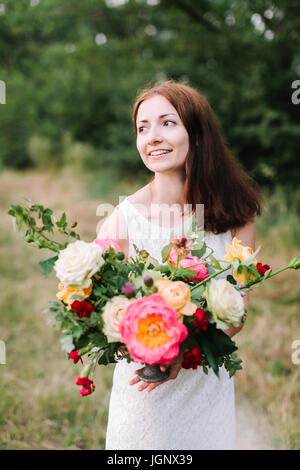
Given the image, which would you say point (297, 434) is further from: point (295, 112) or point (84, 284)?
point (295, 112)

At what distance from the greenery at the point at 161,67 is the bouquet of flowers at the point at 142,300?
5.21m

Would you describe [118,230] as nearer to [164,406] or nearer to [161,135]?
[161,135]

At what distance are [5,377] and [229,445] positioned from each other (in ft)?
6.55

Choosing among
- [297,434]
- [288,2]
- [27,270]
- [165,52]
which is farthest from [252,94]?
[297,434]

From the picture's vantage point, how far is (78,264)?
3.58 feet

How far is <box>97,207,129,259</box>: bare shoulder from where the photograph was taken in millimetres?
1674

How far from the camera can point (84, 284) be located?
111cm

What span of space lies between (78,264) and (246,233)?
966mm

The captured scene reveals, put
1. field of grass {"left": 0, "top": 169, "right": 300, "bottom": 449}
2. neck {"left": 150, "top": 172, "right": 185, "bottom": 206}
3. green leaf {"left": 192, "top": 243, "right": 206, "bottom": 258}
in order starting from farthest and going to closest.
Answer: field of grass {"left": 0, "top": 169, "right": 300, "bottom": 449} < neck {"left": 150, "top": 172, "right": 185, "bottom": 206} < green leaf {"left": 192, "top": 243, "right": 206, "bottom": 258}

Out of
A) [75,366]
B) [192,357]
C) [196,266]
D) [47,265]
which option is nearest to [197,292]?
[196,266]

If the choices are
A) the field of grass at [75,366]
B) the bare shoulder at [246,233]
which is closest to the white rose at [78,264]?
the bare shoulder at [246,233]

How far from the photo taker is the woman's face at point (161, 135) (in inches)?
63.2

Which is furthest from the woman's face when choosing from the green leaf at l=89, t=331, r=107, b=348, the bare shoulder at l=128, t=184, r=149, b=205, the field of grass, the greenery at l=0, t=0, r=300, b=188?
the greenery at l=0, t=0, r=300, b=188

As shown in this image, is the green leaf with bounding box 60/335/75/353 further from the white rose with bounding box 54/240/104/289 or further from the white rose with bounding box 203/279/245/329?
the white rose with bounding box 203/279/245/329
